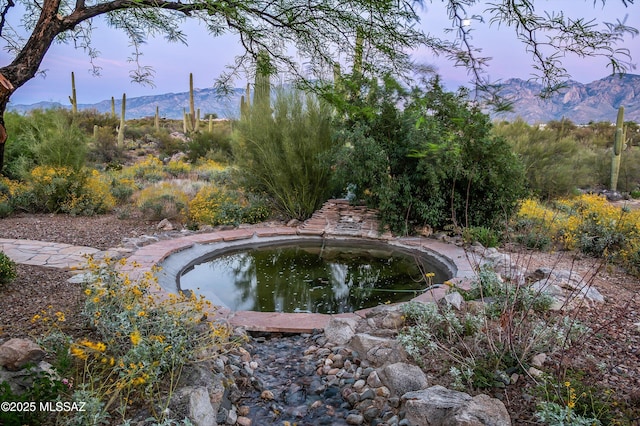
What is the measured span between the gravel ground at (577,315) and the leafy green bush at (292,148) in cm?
311

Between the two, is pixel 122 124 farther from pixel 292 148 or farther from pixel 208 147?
pixel 292 148

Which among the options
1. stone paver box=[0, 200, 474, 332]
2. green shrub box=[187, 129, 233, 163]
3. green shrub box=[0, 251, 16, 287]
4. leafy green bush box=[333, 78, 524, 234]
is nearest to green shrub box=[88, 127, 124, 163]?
green shrub box=[187, 129, 233, 163]

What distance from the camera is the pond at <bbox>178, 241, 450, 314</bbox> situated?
4690mm

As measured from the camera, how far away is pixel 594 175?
619 inches

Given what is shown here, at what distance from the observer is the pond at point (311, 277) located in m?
4.69

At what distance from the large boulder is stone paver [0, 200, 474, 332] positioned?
0.83m

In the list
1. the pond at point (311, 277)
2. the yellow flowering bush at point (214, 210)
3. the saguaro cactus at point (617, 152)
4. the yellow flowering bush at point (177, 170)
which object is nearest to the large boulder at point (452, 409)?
the pond at point (311, 277)

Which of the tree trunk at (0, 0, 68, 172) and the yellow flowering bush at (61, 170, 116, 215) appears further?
the yellow flowering bush at (61, 170, 116, 215)

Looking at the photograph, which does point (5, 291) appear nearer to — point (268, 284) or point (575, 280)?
point (268, 284)

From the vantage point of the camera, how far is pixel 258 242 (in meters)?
6.84

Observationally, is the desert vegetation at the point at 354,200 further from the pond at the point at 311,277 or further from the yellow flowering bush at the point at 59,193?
the pond at the point at 311,277

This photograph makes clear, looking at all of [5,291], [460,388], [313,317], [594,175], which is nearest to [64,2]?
[5,291]

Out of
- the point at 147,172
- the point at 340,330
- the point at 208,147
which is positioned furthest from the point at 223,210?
the point at 208,147

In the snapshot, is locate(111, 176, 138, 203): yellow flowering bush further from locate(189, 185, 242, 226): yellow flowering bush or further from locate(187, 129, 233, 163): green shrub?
locate(187, 129, 233, 163): green shrub
